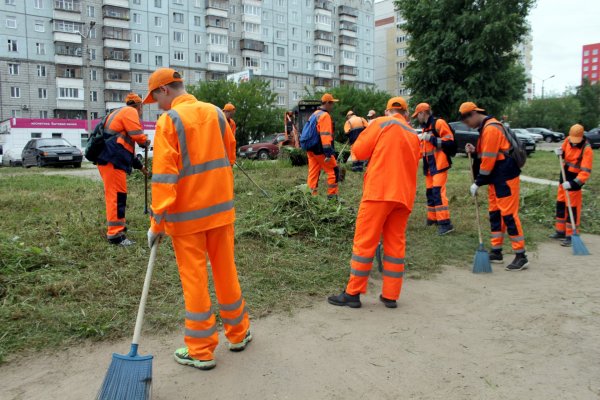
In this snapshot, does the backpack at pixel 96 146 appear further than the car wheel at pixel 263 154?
No

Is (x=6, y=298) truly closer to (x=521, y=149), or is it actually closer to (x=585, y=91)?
(x=521, y=149)

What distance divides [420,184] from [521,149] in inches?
279

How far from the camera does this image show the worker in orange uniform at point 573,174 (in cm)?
703

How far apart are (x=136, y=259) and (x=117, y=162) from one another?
4.32ft

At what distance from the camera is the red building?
5032 inches

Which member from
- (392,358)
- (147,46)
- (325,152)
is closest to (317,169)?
(325,152)

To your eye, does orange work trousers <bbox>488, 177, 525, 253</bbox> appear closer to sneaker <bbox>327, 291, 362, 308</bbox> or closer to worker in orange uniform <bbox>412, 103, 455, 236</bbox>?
worker in orange uniform <bbox>412, 103, 455, 236</bbox>

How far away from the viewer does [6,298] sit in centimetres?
406

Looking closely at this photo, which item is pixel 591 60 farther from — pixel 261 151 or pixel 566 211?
pixel 566 211

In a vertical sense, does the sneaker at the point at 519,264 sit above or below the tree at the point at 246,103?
below

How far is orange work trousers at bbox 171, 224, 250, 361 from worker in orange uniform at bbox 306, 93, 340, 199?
16.1 feet

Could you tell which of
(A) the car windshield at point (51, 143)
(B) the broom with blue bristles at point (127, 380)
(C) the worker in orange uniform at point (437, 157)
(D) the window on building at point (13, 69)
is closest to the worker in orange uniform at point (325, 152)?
(C) the worker in orange uniform at point (437, 157)

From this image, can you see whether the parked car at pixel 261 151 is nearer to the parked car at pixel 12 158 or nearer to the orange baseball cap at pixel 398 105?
the parked car at pixel 12 158

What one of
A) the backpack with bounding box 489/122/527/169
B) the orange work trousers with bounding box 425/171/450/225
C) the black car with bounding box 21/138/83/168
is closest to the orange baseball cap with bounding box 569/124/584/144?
the orange work trousers with bounding box 425/171/450/225
